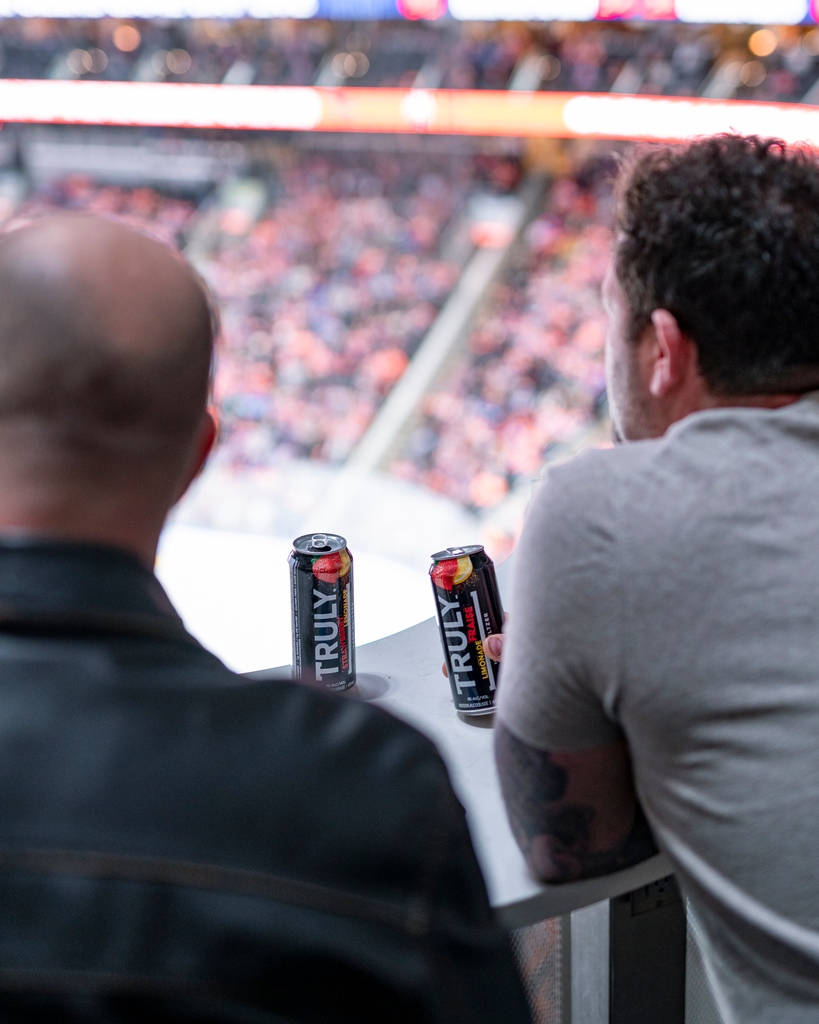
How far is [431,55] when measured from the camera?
485 inches

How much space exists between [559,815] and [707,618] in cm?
27

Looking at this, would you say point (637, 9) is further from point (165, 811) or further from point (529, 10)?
point (165, 811)

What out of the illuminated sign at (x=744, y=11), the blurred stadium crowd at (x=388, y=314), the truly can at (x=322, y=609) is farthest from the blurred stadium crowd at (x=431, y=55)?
the truly can at (x=322, y=609)

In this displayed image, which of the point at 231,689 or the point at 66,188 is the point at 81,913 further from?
the point at 66,188

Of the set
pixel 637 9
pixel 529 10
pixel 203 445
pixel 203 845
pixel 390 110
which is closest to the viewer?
pixel 203 845

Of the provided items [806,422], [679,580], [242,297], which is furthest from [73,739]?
[242,297]

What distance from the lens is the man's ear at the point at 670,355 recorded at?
1.09 m

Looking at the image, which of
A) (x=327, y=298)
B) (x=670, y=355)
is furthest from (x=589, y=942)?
(x=327, y=298)

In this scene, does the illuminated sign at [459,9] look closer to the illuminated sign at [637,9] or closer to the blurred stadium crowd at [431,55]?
the illuminated sign at [637,9]

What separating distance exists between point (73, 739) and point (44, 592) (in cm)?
9

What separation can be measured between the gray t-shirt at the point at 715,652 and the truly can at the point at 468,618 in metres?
0.32

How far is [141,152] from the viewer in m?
13.6

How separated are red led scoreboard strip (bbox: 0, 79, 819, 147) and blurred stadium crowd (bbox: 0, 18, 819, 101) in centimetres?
39

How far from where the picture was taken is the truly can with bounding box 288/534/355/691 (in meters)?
1.34
